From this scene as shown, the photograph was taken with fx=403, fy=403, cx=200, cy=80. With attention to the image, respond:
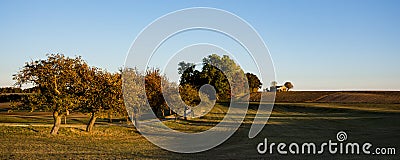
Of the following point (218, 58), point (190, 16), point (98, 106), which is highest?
point (218, 58)

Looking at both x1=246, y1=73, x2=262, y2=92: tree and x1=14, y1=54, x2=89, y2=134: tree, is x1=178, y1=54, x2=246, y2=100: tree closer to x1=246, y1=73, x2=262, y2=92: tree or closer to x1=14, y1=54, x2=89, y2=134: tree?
x1=246, y1=73, x2=262, y2=92: tree

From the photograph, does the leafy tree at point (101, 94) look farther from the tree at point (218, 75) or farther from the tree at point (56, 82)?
the tree at point (218, 75)

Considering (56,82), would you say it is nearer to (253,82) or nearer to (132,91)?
(132,91)

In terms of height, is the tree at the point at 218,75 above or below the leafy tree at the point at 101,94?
above

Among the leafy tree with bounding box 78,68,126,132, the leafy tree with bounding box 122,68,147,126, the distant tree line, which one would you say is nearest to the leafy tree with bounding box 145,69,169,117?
the leafy tree with bounding box 122,68,147,126

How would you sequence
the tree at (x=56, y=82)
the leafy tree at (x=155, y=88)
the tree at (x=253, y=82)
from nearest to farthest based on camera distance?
the tree at (x=56, y=82)
the leafy tree at (x=155, y=88)
the tree at (x=253, y=82)

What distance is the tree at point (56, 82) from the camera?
28.3 m

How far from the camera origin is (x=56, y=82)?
2898cm

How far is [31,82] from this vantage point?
28.5 meters

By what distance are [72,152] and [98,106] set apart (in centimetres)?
1131

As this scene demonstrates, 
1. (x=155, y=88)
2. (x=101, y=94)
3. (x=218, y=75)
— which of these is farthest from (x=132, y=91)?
(x=218, y=75)

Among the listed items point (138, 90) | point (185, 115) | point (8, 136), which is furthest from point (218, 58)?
point (8, 136)

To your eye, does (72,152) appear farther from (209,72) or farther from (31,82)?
(209,72)

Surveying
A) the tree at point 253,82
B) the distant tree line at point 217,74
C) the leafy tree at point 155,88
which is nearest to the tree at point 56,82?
the leafy tree at point 155,88
